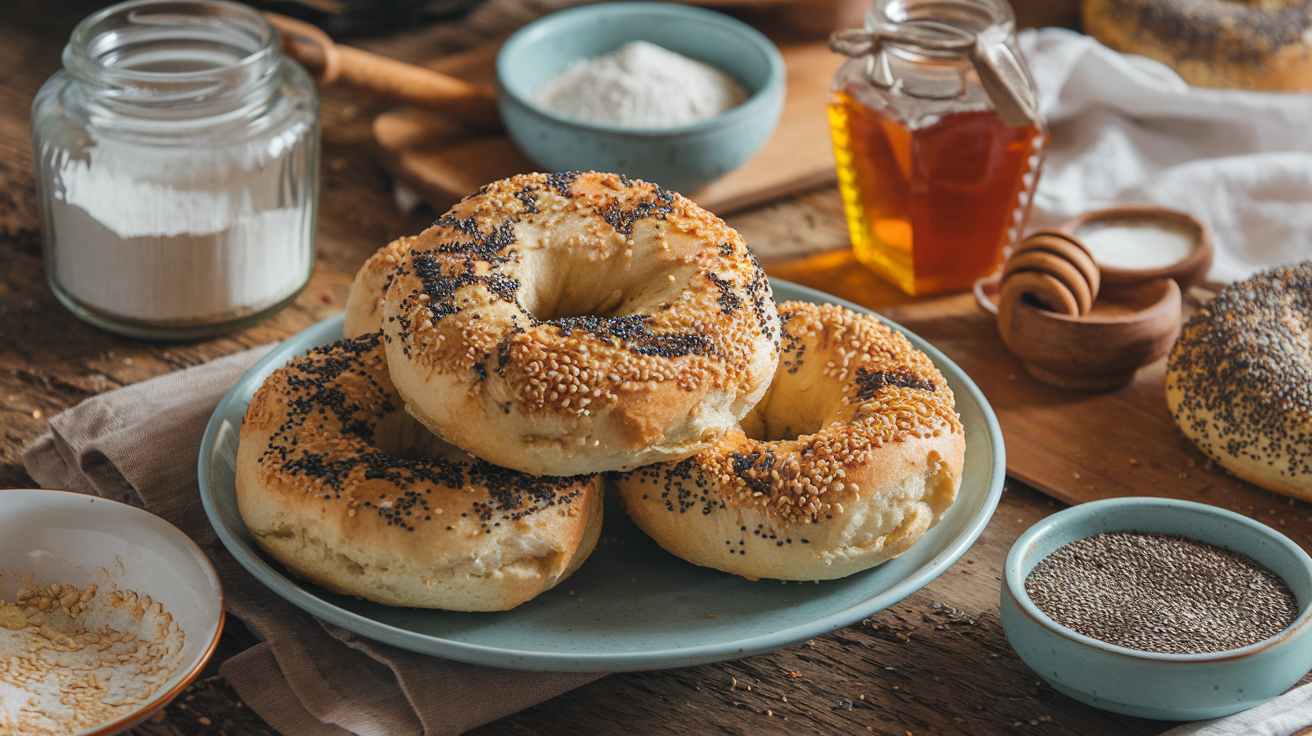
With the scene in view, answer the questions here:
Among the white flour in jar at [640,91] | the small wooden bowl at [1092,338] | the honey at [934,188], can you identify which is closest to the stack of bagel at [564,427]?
the small wooden bowl at [1092,338]

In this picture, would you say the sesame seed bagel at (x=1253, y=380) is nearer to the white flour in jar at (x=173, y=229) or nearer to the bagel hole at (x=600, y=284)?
the bagel hole at (x=600, y=284)

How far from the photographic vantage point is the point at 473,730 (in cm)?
138

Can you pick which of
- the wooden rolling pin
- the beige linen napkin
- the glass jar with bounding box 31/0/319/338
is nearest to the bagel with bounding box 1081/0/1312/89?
the wooden rolling pin

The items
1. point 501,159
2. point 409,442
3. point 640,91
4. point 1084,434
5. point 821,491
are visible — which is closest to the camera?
point 821,491

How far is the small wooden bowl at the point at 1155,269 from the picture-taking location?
2.12m

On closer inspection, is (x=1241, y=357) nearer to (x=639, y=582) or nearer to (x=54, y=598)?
(x=639, y=582)

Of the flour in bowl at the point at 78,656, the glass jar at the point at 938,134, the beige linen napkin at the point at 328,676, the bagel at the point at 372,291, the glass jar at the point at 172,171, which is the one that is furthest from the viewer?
the glass jar at the point at 938,134

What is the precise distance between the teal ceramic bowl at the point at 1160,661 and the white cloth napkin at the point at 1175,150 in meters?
1.13

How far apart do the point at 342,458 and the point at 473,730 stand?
0.37 metres

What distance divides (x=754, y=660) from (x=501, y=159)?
1507mm

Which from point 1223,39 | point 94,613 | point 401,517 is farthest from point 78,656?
point 1223,39

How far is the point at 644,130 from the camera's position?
2307 mm

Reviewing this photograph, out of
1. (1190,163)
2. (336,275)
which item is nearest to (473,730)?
(336,275)

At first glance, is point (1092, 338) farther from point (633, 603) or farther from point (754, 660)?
point (633, 603)
